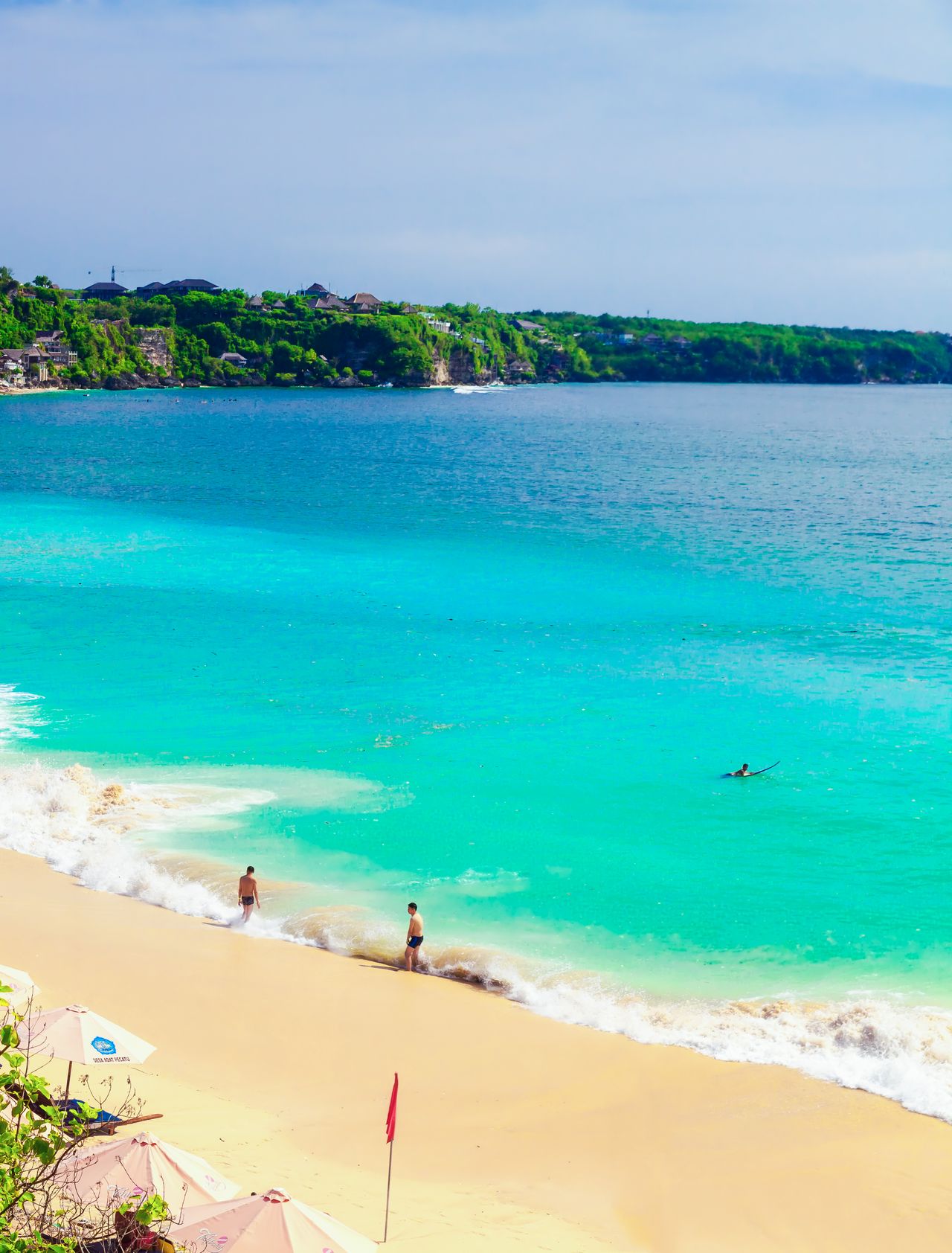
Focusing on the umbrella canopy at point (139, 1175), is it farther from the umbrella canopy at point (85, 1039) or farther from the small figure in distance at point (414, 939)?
the small figure in distance at point (414, 939)

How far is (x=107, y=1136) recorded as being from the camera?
11.9 m

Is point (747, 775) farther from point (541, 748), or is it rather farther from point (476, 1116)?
point (476, 1116)

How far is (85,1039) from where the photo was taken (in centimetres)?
1228

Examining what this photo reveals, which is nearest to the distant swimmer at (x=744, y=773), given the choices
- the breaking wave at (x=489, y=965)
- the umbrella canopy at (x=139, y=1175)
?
the breaking wave at (x=489, y=965)

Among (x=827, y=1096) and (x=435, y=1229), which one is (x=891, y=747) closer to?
(x=827, y=1096)

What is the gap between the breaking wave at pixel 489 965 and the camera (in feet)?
51.8

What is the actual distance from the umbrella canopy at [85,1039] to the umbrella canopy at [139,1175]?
71.4 inches

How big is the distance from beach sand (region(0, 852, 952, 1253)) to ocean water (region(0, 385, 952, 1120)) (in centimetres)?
93

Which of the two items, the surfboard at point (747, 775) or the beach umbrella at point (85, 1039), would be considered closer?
the beach umbrella at point (85, 1039)

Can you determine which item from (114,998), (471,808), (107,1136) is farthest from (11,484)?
(107,1136)

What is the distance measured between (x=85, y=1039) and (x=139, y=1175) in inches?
101

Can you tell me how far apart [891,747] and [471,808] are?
36.3ft

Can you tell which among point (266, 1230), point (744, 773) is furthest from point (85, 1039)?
point (744, 773)

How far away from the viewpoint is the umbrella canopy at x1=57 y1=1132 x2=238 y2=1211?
9.98m
